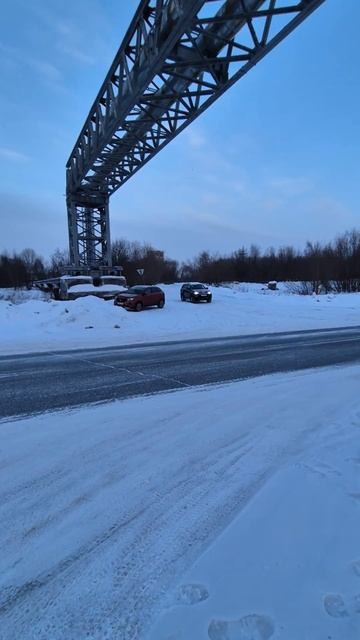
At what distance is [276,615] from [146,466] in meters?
2.22

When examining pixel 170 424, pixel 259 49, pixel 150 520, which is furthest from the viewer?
pixel 259 49

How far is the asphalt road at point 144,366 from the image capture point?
735 cm

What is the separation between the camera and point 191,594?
2488 mm

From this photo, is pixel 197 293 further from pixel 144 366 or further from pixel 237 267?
pixel 237 267

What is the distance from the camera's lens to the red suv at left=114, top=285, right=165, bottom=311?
1107 inches

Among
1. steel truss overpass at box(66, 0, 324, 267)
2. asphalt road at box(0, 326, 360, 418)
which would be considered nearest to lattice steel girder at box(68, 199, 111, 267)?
steel truss overpass at box(66, 0, 324, 267)

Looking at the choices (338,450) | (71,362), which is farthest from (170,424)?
(71,362)

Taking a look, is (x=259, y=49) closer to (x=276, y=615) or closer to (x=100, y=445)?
(x=100, y=445)

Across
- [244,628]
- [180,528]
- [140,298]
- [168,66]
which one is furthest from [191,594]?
A: [140,298]

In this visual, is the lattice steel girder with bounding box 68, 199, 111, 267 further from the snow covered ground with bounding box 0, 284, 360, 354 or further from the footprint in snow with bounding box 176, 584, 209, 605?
the footprint in snow with bounding box 176, 584, 209, 605

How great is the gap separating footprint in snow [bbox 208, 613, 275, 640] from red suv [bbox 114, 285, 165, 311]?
26165mm

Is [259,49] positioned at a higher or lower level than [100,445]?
higher

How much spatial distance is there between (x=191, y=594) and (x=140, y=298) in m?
26.4

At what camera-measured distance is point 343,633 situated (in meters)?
2.17
